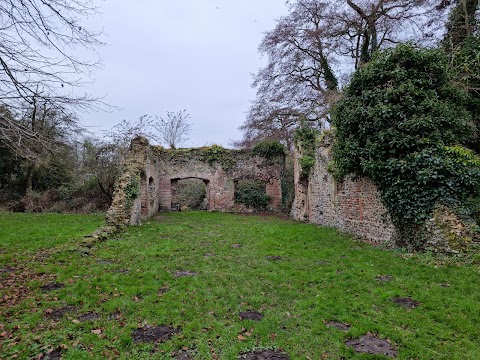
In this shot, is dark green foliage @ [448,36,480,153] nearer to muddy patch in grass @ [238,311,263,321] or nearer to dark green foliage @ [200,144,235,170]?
muddy patch in grass @ [238,311,263,321]

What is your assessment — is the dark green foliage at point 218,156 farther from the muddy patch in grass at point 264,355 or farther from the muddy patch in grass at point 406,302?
the muddy patch in grass at point 264,355

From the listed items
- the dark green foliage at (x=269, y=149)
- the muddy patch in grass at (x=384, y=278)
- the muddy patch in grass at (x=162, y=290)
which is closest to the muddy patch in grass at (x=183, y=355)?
the muddy patch in grass at (x=162, y=290)

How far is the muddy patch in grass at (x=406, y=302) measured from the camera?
457cm

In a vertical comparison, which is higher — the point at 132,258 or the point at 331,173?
the point at 331,173

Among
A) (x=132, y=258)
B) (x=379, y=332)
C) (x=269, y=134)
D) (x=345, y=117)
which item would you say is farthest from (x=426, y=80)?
(x=269, y=134)

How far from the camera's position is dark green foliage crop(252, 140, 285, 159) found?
19.0 m

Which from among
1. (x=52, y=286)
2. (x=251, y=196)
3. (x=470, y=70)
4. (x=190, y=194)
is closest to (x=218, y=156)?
(x=251, y=196)

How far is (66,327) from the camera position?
3.86 meters

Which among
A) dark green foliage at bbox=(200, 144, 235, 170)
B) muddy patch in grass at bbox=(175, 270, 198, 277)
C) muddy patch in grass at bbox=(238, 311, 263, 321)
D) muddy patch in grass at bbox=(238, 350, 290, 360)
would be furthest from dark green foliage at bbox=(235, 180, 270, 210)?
muddy patch in grass at bbox=(238, 350, 290, 360)

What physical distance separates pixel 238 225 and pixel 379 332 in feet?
29.5

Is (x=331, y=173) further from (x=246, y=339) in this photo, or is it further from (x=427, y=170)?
(x=246, y=339)

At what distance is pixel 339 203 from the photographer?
36.6 ft

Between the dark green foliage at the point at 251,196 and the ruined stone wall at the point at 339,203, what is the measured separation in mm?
3031

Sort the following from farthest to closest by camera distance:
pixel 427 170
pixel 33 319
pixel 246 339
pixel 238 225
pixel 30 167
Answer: pixel 30 167 → pixel 238 225 → pixel 427 170 → pixel 33 319 → pixel 246 339
